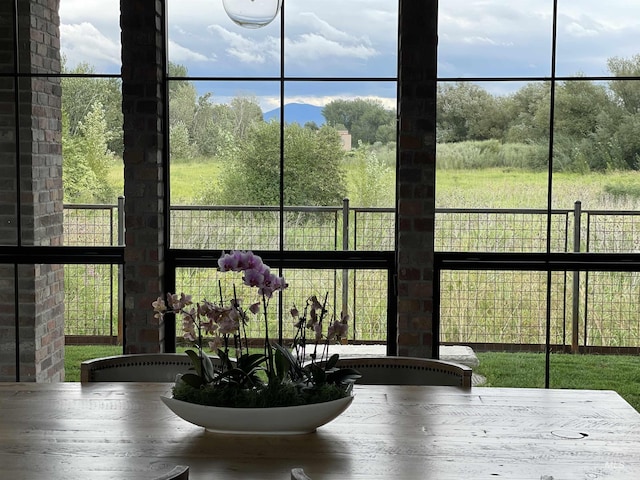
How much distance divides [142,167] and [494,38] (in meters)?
1.73

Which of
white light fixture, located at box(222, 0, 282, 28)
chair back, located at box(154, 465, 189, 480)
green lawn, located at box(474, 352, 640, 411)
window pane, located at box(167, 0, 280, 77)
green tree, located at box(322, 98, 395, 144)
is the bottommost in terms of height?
green lawn, located at box(474, 352, 640, 411)

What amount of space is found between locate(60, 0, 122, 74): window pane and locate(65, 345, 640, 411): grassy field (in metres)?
1.36

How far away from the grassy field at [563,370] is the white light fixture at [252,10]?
7.32ft

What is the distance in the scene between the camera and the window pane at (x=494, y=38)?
4.13 m

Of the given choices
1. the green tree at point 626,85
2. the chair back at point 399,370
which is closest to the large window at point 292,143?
the green tree at point 626,85

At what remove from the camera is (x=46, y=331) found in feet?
14.1

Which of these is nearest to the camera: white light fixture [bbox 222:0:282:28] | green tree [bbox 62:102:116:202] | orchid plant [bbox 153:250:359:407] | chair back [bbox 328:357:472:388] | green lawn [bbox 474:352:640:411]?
orchid plant [bbox 153:250:359:407]

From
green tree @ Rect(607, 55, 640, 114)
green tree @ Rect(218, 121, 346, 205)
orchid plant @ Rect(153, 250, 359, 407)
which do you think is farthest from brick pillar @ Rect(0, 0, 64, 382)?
green tree @ Rect(607, 55, 640, 114)

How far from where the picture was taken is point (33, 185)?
13.8 feet

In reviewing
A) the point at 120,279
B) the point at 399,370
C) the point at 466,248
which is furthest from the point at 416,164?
the point at 120,279

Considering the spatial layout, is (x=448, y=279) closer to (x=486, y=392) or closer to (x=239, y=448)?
(x=486, y=392)

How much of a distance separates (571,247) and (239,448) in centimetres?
244

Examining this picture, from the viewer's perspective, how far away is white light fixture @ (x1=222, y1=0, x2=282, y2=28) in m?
2.46

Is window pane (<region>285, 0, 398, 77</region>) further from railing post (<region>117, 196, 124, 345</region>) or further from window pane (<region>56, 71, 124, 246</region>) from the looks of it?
railing post (<region>117, 196, 124, 345</region>)
